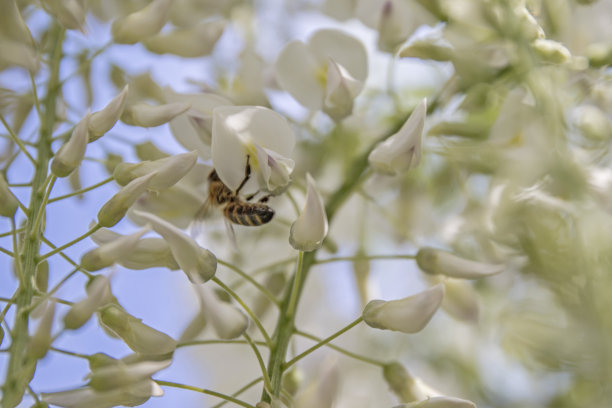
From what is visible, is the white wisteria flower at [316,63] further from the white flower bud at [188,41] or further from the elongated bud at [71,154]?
the elongated bud at [71,154]

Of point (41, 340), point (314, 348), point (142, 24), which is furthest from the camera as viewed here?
point (142, 24)

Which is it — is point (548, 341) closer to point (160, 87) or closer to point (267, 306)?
point (267, 306)

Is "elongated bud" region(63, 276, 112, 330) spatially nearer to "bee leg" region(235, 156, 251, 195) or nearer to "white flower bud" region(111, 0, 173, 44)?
"bee leg" region(235, 156, 251, 195)

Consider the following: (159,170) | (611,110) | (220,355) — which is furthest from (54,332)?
(220,355)

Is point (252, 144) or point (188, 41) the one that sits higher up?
point (188, 41)

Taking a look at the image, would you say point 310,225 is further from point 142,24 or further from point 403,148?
point 142,24

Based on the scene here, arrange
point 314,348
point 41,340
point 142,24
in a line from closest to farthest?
point 41,340, point 314,348, point 142,24

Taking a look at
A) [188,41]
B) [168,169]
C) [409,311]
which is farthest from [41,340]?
[188,41]
